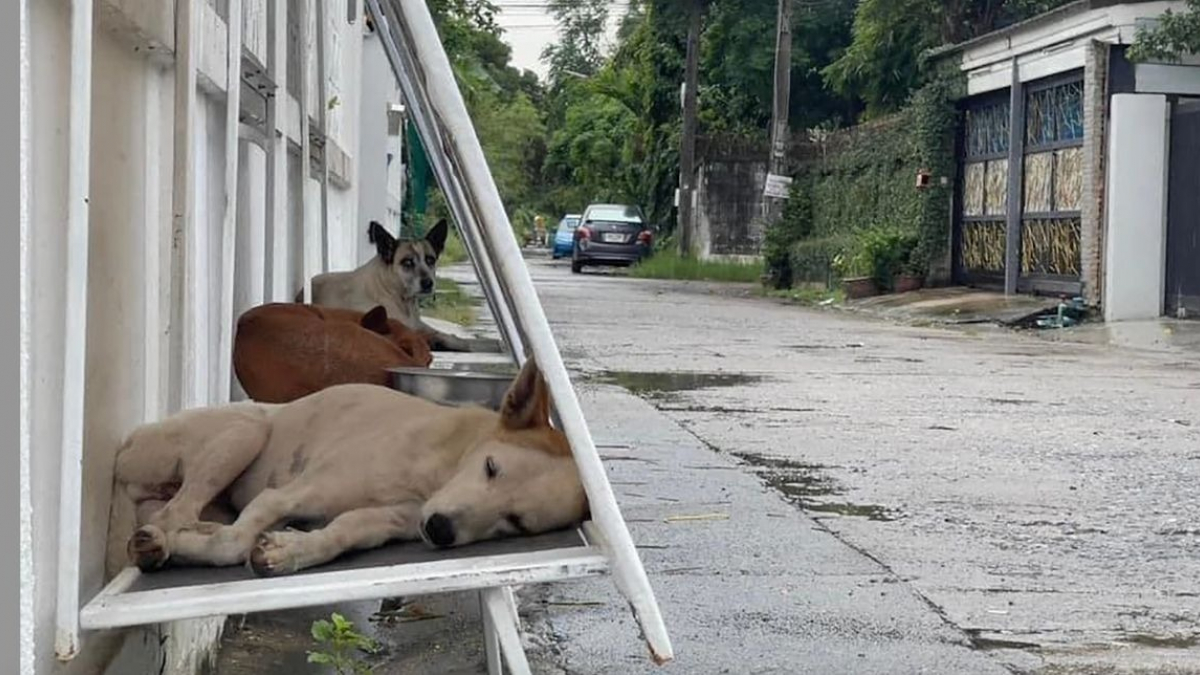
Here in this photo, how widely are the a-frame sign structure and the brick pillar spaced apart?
18.4 m

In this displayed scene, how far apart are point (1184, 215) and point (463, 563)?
61.0 feet

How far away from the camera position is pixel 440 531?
3172mm

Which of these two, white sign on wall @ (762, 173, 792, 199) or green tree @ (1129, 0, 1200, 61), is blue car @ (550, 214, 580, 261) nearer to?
white sign on wall @ (762, 173, 792, 199)

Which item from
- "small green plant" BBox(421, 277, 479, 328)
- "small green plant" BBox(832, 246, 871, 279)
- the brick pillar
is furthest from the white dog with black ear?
"small green plant" BBox(832, 246, 871, 279)

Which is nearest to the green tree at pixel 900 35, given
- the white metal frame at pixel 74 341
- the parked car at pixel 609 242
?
the parked car at pixel 609 242

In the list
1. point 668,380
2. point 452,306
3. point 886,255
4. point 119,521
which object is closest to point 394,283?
point 668,380

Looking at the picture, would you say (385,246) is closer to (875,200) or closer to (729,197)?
(875,200)

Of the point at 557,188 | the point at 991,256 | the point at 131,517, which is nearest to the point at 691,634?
the point at 131,517

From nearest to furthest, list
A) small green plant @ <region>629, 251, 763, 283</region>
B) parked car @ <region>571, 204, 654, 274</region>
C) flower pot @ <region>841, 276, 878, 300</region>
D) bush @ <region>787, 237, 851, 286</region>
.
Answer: flower pot @ <region>841, 276, 878, 300</region>
bush @ <region>787, 237, 851, 286</region>
small green plant @ <region>629, 251, 763, 283</region>
parked car @ <region>571, 204, 654, 274</region>

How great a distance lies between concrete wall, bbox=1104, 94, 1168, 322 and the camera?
790 inches

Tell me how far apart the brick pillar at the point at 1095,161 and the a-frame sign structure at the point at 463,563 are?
60.2 feet

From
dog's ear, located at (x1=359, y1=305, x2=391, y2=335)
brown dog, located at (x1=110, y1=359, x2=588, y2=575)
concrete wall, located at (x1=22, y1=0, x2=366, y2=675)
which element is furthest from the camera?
dog's ear, located at (x1=359, y1=305, x2=391, y2=335)

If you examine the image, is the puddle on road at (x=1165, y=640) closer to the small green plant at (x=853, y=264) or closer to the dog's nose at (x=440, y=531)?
the dog's nose at (x=440, y=531)

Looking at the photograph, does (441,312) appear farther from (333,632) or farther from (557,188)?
(557,188)
